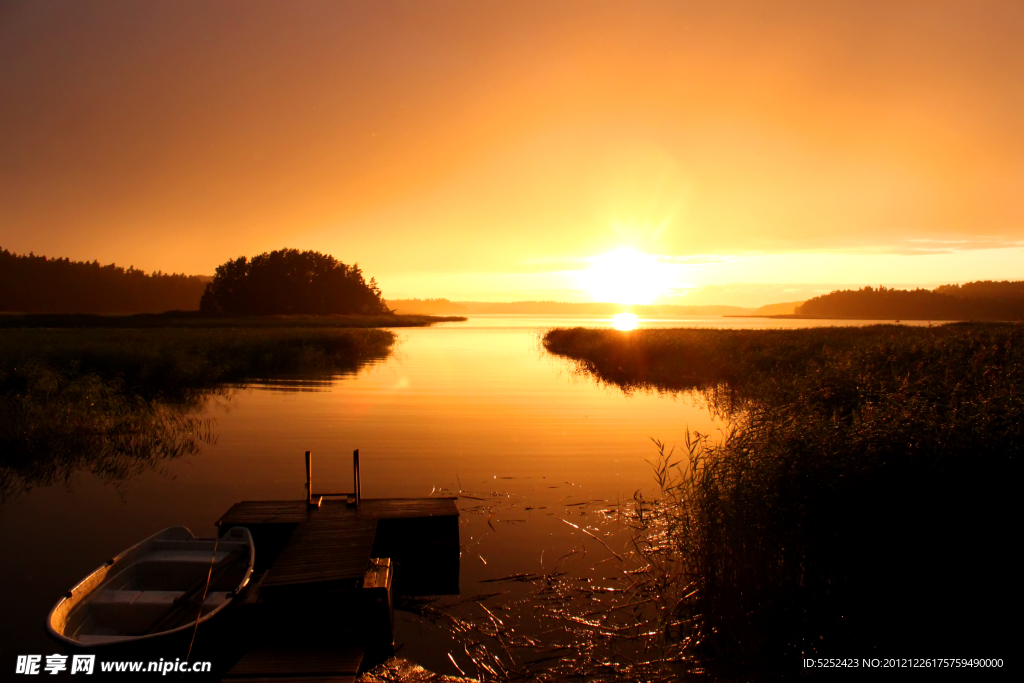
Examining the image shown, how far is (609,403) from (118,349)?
2406cm

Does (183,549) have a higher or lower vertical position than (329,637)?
higher

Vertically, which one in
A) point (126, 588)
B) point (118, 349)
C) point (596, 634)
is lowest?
point (596, 634)

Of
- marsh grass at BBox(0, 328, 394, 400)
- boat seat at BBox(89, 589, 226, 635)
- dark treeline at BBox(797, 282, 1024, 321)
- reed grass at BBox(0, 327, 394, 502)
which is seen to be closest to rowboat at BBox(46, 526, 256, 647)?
boat seat at BBox(89, 589, 226, 635)

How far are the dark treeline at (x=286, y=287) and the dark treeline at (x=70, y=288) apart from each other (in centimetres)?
5794

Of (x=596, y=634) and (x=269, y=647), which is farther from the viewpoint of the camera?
(x=596, y=634)

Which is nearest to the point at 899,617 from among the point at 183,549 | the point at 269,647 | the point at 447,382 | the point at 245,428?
the point at 269,647

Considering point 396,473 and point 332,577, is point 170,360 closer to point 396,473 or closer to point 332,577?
point 396,473

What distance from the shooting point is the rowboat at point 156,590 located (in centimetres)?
700

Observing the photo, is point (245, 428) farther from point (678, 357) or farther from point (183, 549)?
point (678, 357)

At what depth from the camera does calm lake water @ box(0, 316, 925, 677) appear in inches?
404

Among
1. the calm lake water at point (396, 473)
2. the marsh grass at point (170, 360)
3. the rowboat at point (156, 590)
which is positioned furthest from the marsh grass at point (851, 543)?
the marsh grass at point (170, 360)

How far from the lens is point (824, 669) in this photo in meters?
6.75

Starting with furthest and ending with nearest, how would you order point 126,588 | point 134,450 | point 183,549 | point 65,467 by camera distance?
1. point 134,450
2. point 65,467
3. point 183,549
4. point 126,588

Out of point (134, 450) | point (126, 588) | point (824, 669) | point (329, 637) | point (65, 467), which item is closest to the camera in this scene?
point (824, 669)
